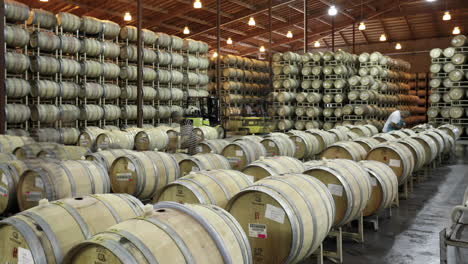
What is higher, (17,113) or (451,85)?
(451,85)

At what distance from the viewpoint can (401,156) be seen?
8156mm

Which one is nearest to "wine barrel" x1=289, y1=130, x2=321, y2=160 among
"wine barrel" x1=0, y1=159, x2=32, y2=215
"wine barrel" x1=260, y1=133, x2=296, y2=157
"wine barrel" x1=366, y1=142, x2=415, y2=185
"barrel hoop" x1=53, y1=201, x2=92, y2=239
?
"wine barrel" x1=260, y1=133, x2=296, y2=157

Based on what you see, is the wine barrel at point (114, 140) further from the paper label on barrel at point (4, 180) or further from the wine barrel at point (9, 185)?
the paper label on barrel at point (4, 180)

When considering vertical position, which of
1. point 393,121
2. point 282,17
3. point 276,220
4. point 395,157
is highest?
point 282,17

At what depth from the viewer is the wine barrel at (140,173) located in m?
6.82

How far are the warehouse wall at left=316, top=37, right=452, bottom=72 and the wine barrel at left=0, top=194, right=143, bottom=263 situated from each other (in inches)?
1308

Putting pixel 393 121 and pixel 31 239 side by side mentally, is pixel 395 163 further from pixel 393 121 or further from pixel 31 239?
pixel 31 239

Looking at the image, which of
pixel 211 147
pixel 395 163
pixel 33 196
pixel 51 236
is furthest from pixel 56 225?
pixel 395 163

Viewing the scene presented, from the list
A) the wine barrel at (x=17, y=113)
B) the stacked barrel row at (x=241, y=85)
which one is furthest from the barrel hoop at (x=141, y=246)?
the stacked barrel row at (x=241, y=85)

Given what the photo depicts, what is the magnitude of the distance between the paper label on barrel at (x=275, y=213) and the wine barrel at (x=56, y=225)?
1.16 m

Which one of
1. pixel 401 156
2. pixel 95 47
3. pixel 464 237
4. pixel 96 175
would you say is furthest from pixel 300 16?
pixel 464 237

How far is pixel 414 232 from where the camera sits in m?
6.64

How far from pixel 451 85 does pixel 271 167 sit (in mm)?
15941

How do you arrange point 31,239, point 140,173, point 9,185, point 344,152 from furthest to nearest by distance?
1. point 344,152
2. point 140,173
3. point 9,185
4. point 31,239
